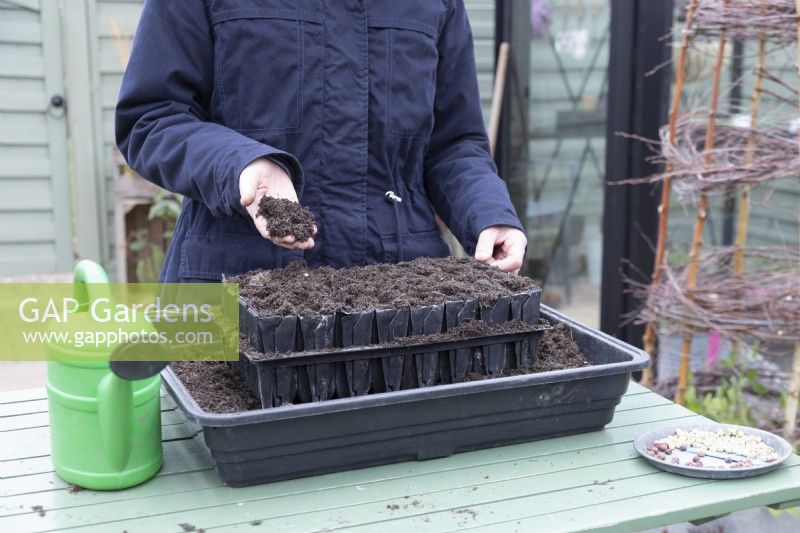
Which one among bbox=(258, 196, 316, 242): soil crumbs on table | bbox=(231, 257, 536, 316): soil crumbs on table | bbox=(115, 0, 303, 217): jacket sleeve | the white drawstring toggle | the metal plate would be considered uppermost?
bbox=(115, 0, 303, 217): jacket sleeve

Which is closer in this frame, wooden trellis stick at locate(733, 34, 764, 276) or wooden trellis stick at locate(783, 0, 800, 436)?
wooden trellis stick at locate(783, 0, 800, 436)

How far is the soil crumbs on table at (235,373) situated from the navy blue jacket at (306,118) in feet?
0.74

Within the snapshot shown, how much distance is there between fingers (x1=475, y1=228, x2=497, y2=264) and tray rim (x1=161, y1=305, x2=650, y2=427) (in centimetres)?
28

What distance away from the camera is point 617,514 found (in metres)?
1.09

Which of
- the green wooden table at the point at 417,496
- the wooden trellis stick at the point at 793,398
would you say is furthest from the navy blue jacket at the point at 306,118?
the wooden trellis stick at the point at 793,398

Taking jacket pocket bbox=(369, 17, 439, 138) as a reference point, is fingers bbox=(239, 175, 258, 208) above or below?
below

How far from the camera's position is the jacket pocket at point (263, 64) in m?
1.51

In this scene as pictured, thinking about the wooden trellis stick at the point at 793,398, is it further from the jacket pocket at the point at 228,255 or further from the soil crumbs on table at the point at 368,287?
the jacket pocket at the point at 228,255

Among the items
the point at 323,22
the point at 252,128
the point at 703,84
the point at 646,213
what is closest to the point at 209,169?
the point at 252,128

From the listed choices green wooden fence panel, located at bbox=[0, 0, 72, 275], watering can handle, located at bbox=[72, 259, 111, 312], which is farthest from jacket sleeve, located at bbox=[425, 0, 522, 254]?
green wooden fence panel, located at bbox=[0, 0, 72, 275]

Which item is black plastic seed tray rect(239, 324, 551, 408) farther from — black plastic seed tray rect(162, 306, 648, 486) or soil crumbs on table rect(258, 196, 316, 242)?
soil crumbs on table rect(258, 196, 316, 242)

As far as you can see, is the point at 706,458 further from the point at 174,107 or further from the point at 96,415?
the point at 174,107

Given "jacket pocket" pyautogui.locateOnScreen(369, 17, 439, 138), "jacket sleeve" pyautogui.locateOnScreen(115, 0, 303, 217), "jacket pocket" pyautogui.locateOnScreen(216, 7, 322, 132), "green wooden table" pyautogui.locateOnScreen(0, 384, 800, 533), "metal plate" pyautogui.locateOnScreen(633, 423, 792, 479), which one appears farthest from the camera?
"jacket pocket" pyautogui.locateOnScreen(369, 17, 439, 138)

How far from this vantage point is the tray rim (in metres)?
1.08
